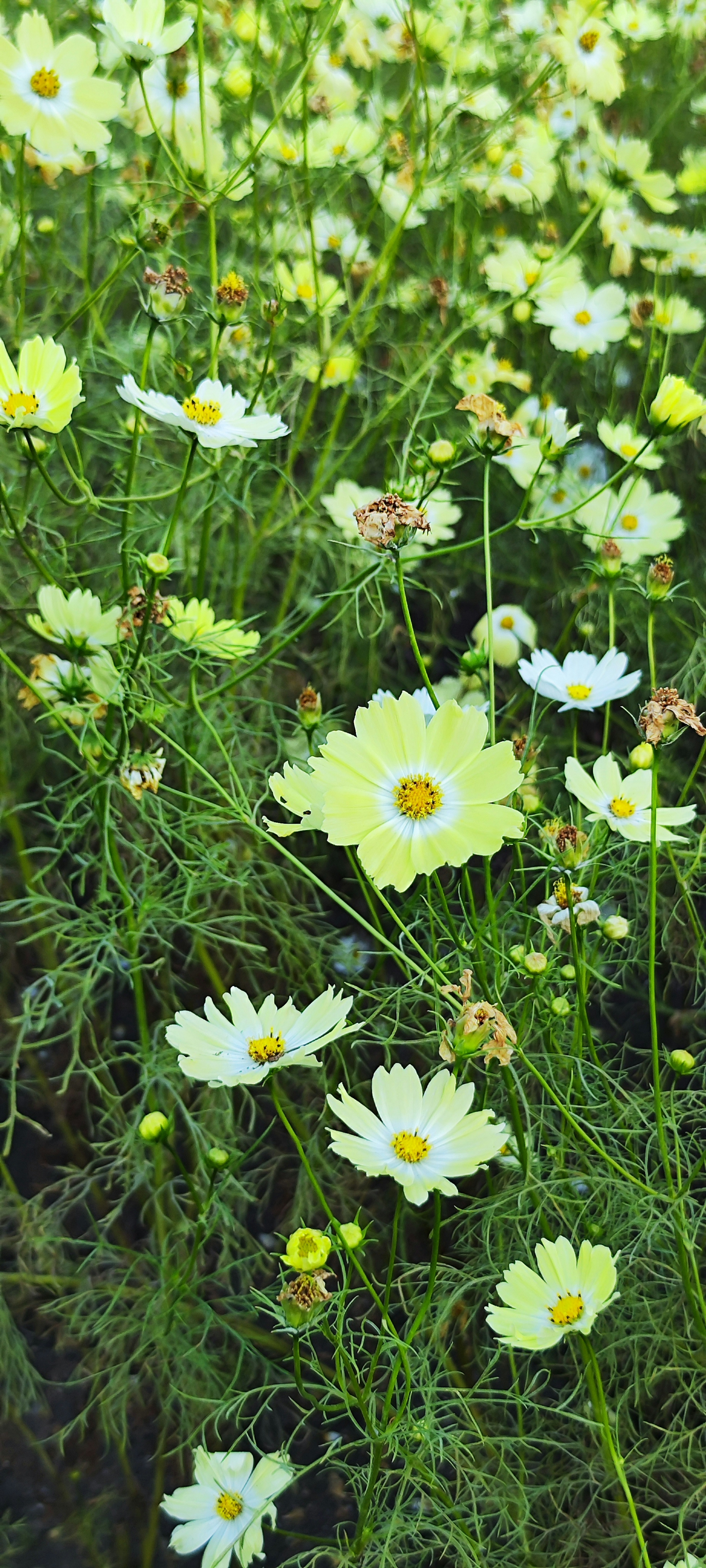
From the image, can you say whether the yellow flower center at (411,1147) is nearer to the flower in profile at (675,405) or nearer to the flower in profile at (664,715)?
the flower in profile at (664,715)

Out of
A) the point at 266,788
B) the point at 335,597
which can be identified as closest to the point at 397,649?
the point at 335,597

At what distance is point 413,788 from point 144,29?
765 mm

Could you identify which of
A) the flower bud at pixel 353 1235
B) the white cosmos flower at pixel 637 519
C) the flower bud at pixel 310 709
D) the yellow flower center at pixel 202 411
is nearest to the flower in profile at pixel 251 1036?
the flower bud at pixel 353 1235

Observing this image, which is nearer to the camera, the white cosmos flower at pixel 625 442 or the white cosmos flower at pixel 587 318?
the white cosmos flower at pixel 625 442

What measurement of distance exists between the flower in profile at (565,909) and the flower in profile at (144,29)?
29.9 inches

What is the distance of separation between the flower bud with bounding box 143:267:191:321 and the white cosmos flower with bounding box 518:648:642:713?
1.30 ft

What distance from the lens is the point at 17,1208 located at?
3.97 feet

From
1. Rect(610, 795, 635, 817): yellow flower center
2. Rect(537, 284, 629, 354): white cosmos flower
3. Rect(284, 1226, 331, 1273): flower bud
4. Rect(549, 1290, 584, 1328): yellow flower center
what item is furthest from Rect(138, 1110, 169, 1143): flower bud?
Rect(537, 284, 629, 354): white cosmos flower

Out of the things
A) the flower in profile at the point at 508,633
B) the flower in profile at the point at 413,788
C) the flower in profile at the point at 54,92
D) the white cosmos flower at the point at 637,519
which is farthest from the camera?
the flower in profile at the point at 508,633

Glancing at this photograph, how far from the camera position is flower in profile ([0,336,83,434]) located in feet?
2.69

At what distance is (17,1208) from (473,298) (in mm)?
1186

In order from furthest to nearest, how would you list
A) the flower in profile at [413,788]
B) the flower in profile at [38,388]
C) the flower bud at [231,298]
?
1. the flower bud at [231,298]
2. the flower in profile at [38,388]
3. the flower in profile at [413,788]

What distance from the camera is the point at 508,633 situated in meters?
1.37

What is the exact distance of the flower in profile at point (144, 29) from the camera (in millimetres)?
974
